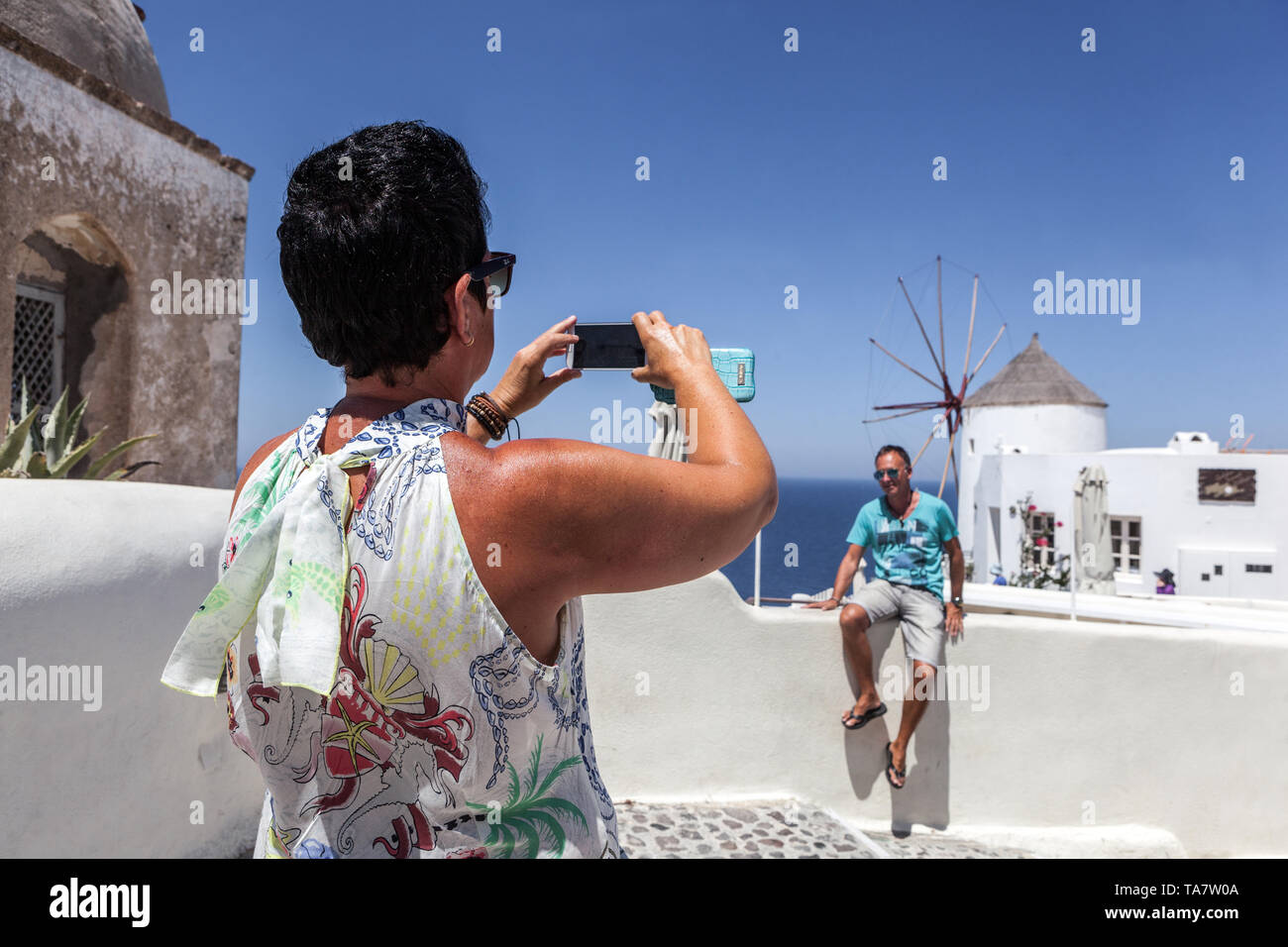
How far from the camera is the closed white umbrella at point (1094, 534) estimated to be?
573 inches

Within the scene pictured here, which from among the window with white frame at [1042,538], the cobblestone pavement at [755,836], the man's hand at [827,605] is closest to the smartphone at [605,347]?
the cobblestone pavement at [755,836]

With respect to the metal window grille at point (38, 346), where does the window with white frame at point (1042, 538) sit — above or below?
Result: below

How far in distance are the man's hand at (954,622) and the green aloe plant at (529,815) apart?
4117 millimetres

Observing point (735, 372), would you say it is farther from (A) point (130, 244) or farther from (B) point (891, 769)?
(A) point (130, 244)

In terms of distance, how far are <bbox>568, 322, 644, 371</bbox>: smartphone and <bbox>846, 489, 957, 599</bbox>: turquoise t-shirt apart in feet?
12.8

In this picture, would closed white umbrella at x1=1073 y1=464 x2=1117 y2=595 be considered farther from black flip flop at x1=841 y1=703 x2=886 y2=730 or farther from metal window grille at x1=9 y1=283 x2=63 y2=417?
metal window grille at x1=9 y1=283 x2=63 y2=417

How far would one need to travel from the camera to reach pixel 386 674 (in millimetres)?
1021

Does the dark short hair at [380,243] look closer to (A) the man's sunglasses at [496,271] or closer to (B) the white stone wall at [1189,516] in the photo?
(A) the man's sunglasses at [496,271]

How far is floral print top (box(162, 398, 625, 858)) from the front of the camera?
991 millimetres

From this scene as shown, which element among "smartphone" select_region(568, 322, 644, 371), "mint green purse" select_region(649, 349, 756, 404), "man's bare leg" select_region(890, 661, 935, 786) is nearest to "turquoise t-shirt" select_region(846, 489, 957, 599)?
"man's bare leg" select_region(890, 661, 935, 786)

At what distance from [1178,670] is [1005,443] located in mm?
27807

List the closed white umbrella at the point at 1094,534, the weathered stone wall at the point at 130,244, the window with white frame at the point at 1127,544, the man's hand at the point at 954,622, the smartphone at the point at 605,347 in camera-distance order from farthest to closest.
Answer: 1. the window with white frame at the point at 1127,544
2. the closed white umbrella at the point at 1094,534
3. the weathered stone wall at the point at 130,244
4. the man's hand at the point at 954,622
5. the smartphone at the point at 605,347
